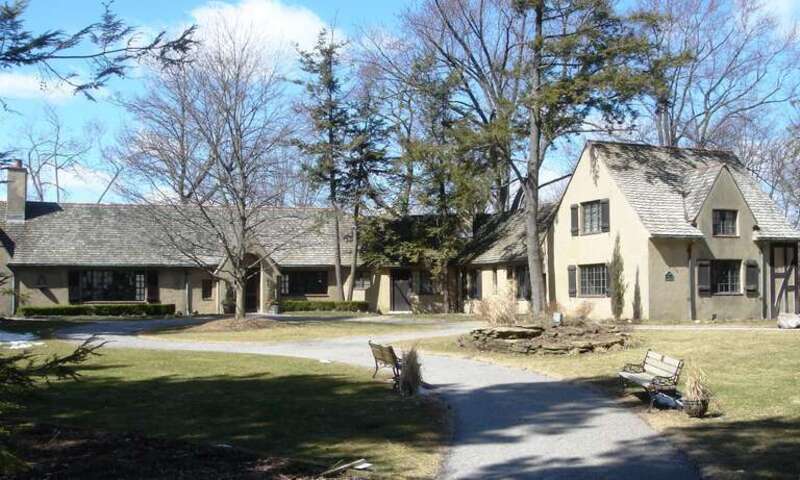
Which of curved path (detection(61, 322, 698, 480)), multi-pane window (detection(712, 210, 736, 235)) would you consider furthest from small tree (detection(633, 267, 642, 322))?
curved path (detection(61, 322, 698, 480))

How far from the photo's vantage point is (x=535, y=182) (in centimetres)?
3347

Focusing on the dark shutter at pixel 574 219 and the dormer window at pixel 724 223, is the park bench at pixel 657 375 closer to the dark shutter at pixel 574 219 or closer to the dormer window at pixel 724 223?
the dormer window at pixel 724 223

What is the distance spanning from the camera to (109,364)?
58.7ft

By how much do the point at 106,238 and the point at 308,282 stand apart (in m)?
11.3

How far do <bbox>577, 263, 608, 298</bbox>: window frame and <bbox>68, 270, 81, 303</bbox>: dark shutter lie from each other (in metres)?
25.9

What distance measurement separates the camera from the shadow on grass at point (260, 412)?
9922 millimetres

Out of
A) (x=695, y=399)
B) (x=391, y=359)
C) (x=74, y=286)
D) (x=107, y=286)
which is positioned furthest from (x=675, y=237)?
(x=74, y=286)

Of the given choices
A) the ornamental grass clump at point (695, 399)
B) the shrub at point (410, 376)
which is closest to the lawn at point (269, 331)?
the shrub at point (410, 376)

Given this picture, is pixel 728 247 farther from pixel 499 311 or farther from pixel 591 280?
pixel 499 311

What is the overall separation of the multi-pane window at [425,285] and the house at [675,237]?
1114 cm

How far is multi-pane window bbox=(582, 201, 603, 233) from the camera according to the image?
33156 mm

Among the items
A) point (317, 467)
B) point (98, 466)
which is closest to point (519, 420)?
point (317, 467)

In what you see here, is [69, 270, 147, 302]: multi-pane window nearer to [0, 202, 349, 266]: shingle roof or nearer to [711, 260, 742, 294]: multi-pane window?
[0, 202, 349, 266]: shingle roof

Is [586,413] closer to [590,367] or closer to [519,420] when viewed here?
[519,420]
